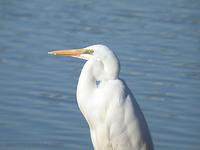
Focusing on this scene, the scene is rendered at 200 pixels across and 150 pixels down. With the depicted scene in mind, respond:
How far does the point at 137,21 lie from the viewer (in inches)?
588

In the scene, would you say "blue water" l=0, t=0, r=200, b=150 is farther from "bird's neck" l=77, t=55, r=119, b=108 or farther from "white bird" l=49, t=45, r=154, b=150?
"bird's neck" l=77, t=55, r=119, b=108

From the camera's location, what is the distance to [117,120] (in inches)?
312

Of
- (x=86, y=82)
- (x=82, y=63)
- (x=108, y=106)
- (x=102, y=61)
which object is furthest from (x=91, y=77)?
(x=82, y=63)

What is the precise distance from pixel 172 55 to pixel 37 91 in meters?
2.76

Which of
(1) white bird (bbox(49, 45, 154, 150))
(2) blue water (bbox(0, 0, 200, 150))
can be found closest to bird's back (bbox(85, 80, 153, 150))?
(1) white bird (bbox(49, 45, 154, 150))

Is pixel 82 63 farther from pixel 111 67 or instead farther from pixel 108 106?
pixel 111 67

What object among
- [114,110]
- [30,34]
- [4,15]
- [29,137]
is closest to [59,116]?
[29,137]

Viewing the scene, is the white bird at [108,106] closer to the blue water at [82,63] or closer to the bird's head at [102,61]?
the bird's head at [102,61]

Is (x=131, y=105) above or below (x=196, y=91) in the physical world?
above

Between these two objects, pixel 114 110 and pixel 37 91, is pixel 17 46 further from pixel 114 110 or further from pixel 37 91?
pixel 114 110

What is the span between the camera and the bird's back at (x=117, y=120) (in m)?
7.84

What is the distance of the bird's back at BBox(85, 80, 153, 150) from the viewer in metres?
7.84

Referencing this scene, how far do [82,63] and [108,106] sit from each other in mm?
4371

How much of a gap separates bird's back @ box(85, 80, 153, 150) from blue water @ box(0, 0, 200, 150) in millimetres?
1619
